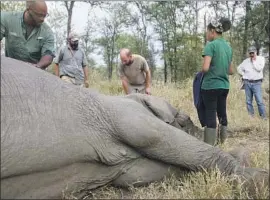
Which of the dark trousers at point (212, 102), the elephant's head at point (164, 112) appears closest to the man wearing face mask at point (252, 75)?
the dark trousers at point (212, 102)

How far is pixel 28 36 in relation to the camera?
198 inches

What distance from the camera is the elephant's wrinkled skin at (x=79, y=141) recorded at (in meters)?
3.31

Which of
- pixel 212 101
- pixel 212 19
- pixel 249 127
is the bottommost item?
pixel 249 127

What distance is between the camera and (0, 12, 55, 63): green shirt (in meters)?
4.92

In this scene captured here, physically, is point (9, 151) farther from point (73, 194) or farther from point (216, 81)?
point (216, 81)

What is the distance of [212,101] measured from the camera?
561 cm

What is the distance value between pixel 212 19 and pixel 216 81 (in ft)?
2.50

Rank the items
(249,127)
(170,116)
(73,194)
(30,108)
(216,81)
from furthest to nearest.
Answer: (249,127), (216,81), (170,116), (73,194), (30,108)

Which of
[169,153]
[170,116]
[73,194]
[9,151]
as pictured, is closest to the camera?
[9,151]

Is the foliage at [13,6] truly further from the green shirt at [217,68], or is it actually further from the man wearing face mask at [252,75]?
the green shirt at [217,68]

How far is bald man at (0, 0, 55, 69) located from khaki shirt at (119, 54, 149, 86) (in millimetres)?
2801

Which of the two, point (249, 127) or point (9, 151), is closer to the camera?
point (9, 151)

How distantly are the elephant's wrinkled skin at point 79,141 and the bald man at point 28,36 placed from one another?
1.18 metres

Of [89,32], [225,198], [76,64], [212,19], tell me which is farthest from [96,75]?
[89,32]
